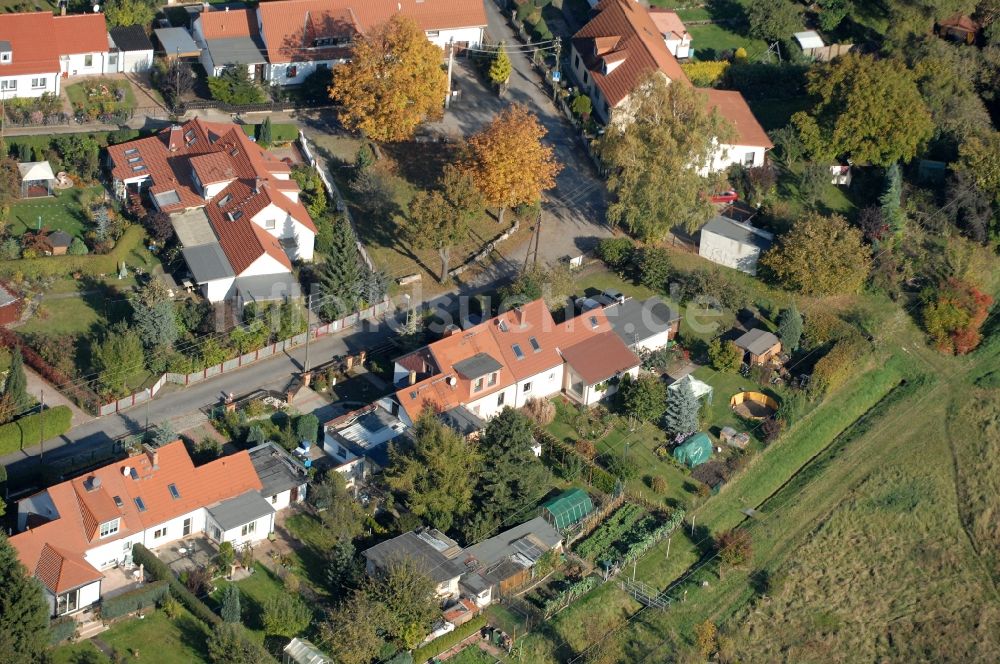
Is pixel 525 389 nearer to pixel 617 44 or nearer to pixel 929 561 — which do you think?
pixel 929 561

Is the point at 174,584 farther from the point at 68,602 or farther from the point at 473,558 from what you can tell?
the point at 473,558

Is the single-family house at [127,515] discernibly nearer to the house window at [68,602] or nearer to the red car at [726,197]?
the house window at [68,602]

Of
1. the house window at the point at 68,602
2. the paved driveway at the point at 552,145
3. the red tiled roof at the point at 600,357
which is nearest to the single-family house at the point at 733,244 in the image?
the paved driveway at the point at 552,145

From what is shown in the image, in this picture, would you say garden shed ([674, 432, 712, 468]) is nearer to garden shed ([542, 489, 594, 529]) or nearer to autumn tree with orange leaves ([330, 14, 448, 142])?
garden shed ([542, 489, 594, 529])

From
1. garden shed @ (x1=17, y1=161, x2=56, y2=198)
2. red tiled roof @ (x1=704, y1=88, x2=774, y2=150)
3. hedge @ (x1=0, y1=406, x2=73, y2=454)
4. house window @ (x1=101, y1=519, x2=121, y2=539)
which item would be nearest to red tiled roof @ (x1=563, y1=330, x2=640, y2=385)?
red tiled roof @ (x1=704, y1=88, x2=774, y2=150)

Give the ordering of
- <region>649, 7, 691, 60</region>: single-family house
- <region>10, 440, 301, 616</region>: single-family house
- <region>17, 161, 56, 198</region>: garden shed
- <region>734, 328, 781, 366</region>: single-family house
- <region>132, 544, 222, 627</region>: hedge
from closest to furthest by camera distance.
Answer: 1. <region>10, 440, 301, 616</region>: single-family house
2. <region>132, 544, 222, 627</region>: hedge
3. <region>734, 328, 781, 366</region>: single-family house
4. <region>17, 161, 56, 198</region>: garden shed
5. <region>649, 7, 691, 60</region>: single-family house
